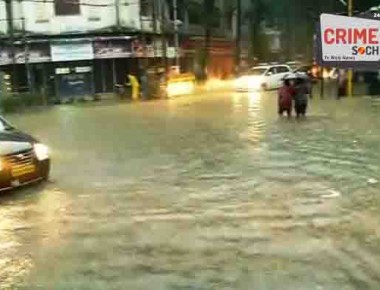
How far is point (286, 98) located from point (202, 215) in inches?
639

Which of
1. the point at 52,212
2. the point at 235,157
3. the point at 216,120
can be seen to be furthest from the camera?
the point at 216,120

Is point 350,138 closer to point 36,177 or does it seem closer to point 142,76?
point 36,177

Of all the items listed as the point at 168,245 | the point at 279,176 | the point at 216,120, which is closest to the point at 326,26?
the point at 216,120

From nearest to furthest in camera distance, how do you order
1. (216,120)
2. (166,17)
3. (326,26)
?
Result: (216,120) → (326,26) → (166,17)

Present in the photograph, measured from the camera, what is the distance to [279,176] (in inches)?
514

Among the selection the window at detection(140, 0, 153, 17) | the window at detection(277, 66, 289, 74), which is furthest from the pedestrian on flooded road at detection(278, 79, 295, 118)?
the window at detection(277, 66, 289, 74)

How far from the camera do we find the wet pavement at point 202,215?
24.2 ft

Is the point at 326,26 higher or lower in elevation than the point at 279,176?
higher

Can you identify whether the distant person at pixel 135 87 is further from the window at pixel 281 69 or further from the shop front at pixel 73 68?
the window at pixel 281 69

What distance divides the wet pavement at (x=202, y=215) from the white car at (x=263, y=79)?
2644 cm

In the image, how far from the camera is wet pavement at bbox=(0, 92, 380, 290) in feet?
24.2

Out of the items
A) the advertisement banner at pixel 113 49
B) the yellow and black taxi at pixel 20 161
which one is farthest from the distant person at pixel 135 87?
the yellow and black taxi at pixel 20 161

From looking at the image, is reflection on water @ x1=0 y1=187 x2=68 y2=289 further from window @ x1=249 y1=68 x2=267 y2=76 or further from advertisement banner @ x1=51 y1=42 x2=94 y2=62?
window @ x1=249 y1=68 x2=267 y2=76

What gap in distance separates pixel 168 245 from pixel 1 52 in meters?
35.0
